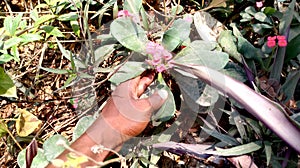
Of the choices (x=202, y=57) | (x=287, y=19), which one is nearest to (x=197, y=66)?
(x=202, y=57)

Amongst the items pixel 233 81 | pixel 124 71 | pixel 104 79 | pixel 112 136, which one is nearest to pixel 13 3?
pixel 104 79

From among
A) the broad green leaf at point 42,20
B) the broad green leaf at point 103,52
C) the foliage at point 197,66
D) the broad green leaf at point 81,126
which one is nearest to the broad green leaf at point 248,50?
the foliage at point 197,66

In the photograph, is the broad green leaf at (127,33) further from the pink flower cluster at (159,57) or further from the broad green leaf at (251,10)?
the broad green leaf at (251,10)

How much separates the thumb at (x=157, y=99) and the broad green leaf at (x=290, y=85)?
323 millimetres

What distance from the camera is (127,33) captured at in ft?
4.04

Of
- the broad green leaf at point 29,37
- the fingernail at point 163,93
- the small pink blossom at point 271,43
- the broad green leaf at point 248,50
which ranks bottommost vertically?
the fingernail at point 163,93

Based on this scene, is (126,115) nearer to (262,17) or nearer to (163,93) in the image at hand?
(163,93)

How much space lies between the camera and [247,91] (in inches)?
42.6

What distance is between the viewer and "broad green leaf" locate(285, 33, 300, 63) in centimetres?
123

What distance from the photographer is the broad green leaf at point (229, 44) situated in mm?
1278

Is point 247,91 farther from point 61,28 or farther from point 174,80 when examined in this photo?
point 61,28

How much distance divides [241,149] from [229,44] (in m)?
0.32

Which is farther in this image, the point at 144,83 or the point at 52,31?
the point at 52,31

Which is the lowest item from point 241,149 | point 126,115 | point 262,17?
point 241,149
